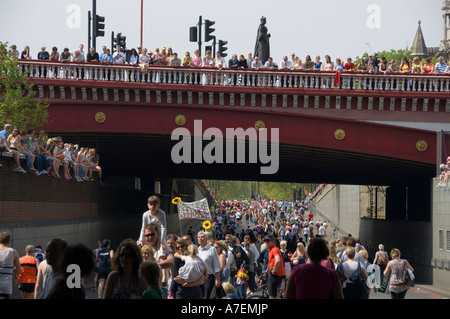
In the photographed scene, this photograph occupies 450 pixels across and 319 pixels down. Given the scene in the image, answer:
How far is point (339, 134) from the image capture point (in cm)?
4225

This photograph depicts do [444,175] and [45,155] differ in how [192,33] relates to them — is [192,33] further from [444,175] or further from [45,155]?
[45,155]

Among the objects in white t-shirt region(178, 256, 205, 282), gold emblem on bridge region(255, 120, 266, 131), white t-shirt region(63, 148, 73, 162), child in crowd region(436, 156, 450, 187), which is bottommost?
white t-shirt region(178, 256, 205, 282)

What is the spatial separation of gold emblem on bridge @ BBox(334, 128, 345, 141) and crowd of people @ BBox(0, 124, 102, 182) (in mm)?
11138

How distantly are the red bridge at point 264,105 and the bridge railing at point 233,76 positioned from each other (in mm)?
46

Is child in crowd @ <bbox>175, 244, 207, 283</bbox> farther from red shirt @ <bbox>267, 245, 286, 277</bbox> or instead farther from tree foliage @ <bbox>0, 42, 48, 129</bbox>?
tree foliage @ <bbox>0, 42, 48, 129</bbox>

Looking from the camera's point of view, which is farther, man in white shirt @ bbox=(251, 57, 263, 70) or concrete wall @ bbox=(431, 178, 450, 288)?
man in white shirt @ bbox=(251, 57, 263, 70)

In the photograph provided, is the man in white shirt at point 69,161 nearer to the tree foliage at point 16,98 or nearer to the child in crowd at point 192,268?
the tree foliage at point 16,98

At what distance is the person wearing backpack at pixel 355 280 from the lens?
1775 cm

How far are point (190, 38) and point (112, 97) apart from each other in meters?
7.44

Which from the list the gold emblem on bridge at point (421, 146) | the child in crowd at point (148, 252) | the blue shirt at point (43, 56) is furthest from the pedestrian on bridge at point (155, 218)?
the gold emblem on bridge at point (421, 146)

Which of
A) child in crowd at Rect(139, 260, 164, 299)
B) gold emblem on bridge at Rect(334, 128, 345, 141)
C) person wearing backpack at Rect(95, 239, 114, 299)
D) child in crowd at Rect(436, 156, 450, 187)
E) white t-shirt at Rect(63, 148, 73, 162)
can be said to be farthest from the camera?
gold emblem on bridge at Rect(334, 128, 345, 141)

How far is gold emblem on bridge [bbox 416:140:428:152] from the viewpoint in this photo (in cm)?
4202

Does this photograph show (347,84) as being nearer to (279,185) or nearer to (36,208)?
(36,208)

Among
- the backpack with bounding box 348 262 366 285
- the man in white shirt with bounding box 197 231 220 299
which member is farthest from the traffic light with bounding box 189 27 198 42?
the backpack with bounding box 348 262 366 285
